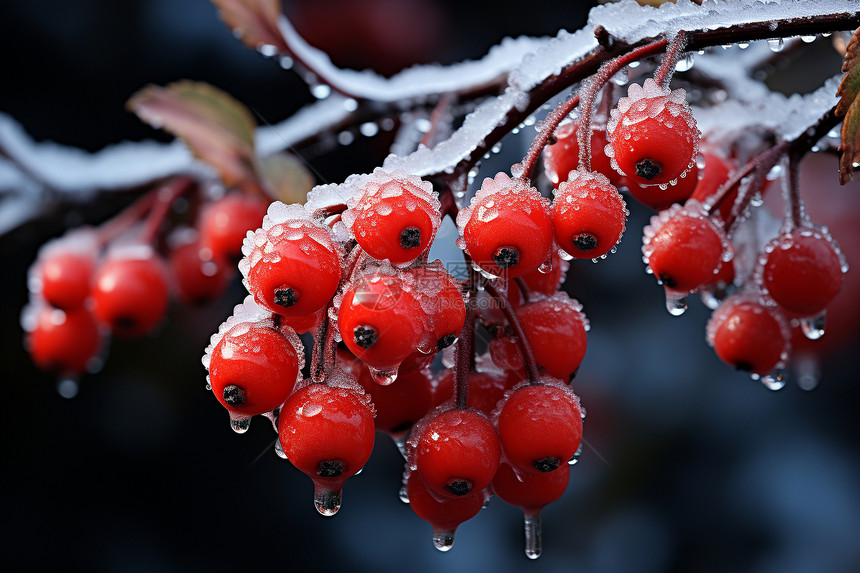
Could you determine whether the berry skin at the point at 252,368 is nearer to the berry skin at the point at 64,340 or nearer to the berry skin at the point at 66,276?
the berry skin at the point at 66,276

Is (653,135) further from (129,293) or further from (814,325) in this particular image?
(129,293)

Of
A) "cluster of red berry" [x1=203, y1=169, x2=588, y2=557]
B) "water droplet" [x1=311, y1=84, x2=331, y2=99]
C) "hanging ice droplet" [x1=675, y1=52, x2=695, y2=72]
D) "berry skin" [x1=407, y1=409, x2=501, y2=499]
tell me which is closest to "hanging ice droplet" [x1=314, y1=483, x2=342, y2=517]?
"cluster of red berry" [x1=203, y1=169, x2=588, y2=557]

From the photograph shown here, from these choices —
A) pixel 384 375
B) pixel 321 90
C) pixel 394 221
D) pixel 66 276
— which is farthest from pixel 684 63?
pixel 66 276

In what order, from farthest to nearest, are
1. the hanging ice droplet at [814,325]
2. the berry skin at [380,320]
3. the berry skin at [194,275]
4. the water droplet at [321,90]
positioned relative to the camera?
the berry skin at [194,275] < the water droplet at [321,90] < the hanging ice droplet at [814,325] < the berry skin at [380,320]

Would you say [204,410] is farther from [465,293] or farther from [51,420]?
[465,293]

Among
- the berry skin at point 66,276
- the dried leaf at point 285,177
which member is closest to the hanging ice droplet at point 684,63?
the dried leaf at point 285,177
